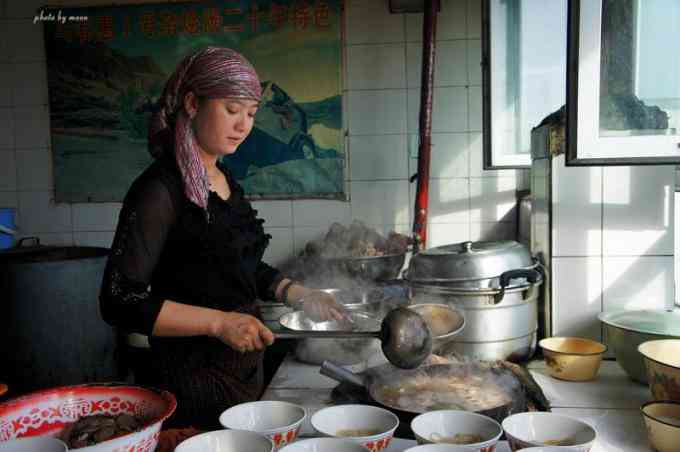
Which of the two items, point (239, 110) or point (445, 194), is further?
point (445, 194)

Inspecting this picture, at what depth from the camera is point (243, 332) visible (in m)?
1.31

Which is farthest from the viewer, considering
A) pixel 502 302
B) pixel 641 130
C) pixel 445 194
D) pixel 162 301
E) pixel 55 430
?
pixel 445 194

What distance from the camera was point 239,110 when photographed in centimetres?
150

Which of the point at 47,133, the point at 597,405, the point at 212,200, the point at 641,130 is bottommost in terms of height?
the point at 597,405

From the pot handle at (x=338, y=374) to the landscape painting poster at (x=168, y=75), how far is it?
7.38ft

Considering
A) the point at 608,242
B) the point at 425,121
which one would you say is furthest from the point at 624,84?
the point at 425,121

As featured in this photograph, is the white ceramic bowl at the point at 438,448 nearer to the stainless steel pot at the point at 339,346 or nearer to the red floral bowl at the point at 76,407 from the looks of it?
the red floral bowl at the point at 76,407

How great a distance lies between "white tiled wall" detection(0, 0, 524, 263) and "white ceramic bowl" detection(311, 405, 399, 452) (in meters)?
2.61

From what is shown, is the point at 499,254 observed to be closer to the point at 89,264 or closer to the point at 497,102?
the point at 497,102

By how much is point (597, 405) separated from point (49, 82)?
151 inches

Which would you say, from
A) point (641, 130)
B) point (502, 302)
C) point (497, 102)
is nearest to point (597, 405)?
point (502, 302)

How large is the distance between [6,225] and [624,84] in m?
3.77

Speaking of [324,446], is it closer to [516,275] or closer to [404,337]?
[404,337]

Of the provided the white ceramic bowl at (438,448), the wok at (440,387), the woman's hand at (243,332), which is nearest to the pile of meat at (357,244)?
the wok at (440,387)
